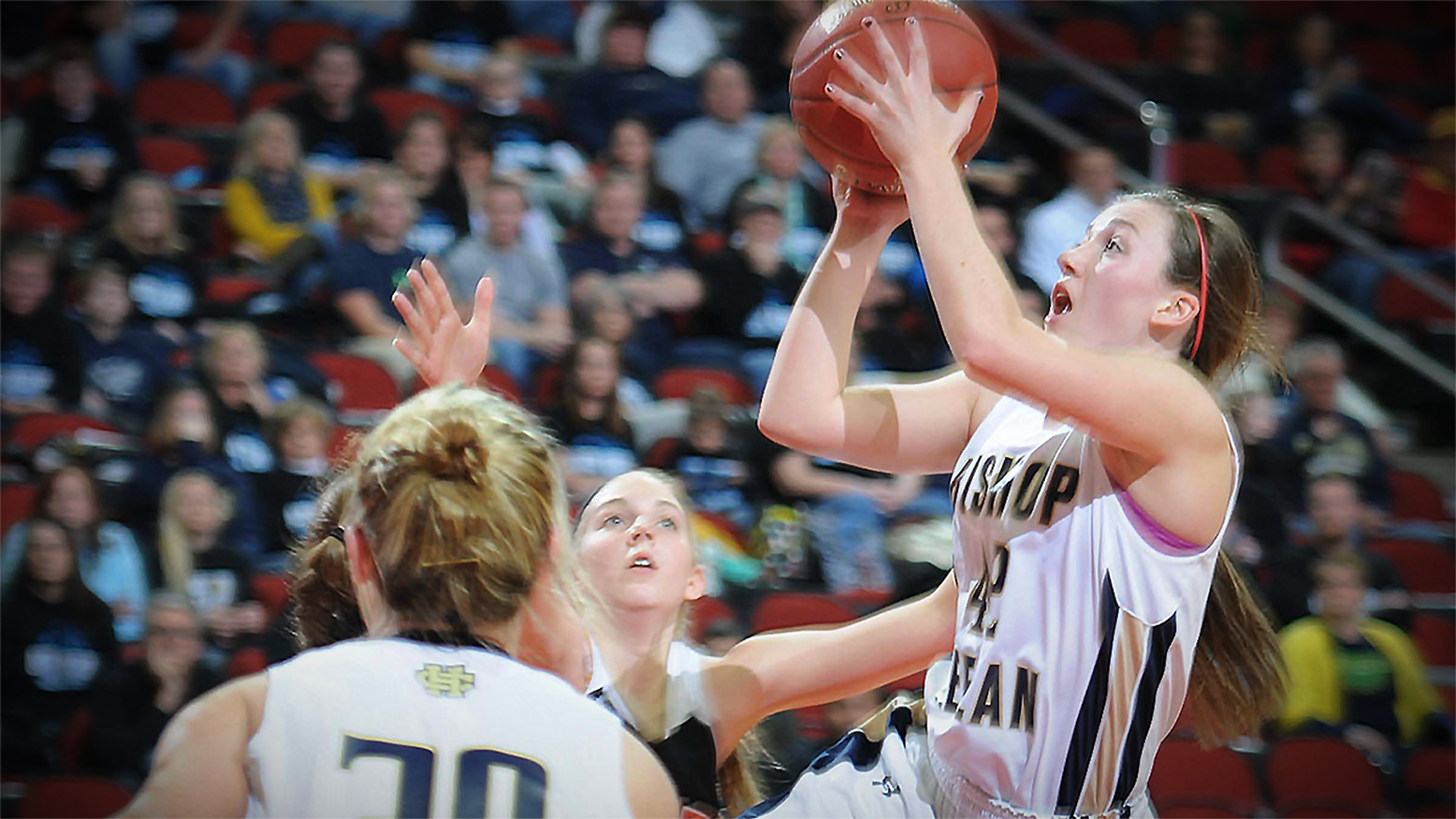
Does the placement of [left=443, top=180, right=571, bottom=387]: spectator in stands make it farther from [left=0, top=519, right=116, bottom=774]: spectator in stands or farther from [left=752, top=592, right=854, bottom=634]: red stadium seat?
[left=0, top=519, right=116, bottom=774]: spectator in stands

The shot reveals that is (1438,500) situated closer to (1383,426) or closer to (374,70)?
(1383,426)

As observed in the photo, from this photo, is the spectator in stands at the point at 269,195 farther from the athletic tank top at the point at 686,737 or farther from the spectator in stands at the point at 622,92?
the athletic tank top at the point at 686,737

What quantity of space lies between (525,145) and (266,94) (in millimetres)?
1272

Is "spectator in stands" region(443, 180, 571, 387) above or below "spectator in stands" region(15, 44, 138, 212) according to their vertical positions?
below

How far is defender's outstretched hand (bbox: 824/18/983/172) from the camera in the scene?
2082mm

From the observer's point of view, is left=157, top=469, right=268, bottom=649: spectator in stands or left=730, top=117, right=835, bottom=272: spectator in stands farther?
left=730, top=117, right=835, bottom=272: spectator in stands

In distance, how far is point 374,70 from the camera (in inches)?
303

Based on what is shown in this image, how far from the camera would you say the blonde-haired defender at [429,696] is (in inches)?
63.6

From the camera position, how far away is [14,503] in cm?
523

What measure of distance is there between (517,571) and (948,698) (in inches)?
29.8

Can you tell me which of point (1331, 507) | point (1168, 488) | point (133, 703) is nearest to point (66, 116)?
point (133, 703)

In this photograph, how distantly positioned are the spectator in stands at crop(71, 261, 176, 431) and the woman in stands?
420cm

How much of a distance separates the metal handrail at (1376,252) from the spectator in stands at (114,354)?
5.16 metres

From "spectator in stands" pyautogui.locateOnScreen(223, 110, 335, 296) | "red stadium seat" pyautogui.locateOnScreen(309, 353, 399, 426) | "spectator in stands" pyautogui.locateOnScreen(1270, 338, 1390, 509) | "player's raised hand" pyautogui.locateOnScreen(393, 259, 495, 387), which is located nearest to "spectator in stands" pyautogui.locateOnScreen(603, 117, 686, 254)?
"spectator in stands" pyautogui.locateOnScreen(223, 110, 335, 296)
